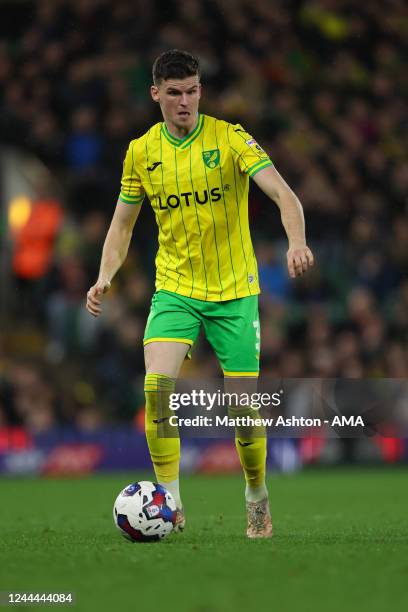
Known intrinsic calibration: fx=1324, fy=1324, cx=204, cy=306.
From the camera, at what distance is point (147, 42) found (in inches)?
679

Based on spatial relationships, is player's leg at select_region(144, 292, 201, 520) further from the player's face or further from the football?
the player's face

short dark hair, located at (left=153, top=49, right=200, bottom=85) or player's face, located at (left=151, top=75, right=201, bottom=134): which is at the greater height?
short dark hair, located at (left=153, top=49, right=200, bottom=85)

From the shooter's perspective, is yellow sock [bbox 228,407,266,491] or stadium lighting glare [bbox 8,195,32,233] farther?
stadium lighting glare [bbox 8,195,32,233]

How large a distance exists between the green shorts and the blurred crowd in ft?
25.1

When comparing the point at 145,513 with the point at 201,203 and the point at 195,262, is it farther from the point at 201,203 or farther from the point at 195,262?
the point at 201,203

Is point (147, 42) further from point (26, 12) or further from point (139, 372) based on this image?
point (139, 372)

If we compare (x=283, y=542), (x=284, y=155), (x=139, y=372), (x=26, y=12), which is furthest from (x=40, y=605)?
(x=26, y=12)

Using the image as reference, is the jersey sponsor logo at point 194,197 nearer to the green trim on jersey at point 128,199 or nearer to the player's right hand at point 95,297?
the green trim on jersey at point 128,199

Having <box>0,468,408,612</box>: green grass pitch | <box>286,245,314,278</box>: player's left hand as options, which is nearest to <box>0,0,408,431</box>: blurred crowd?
<box>0,468,408,612</box>: green grass pitch

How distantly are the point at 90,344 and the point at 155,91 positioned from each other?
8.35 m

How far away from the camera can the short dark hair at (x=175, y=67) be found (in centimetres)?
663

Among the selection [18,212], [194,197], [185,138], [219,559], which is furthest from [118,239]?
[18,212]

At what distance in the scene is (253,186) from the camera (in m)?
15.6

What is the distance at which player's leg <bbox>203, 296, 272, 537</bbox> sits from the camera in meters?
6.85
